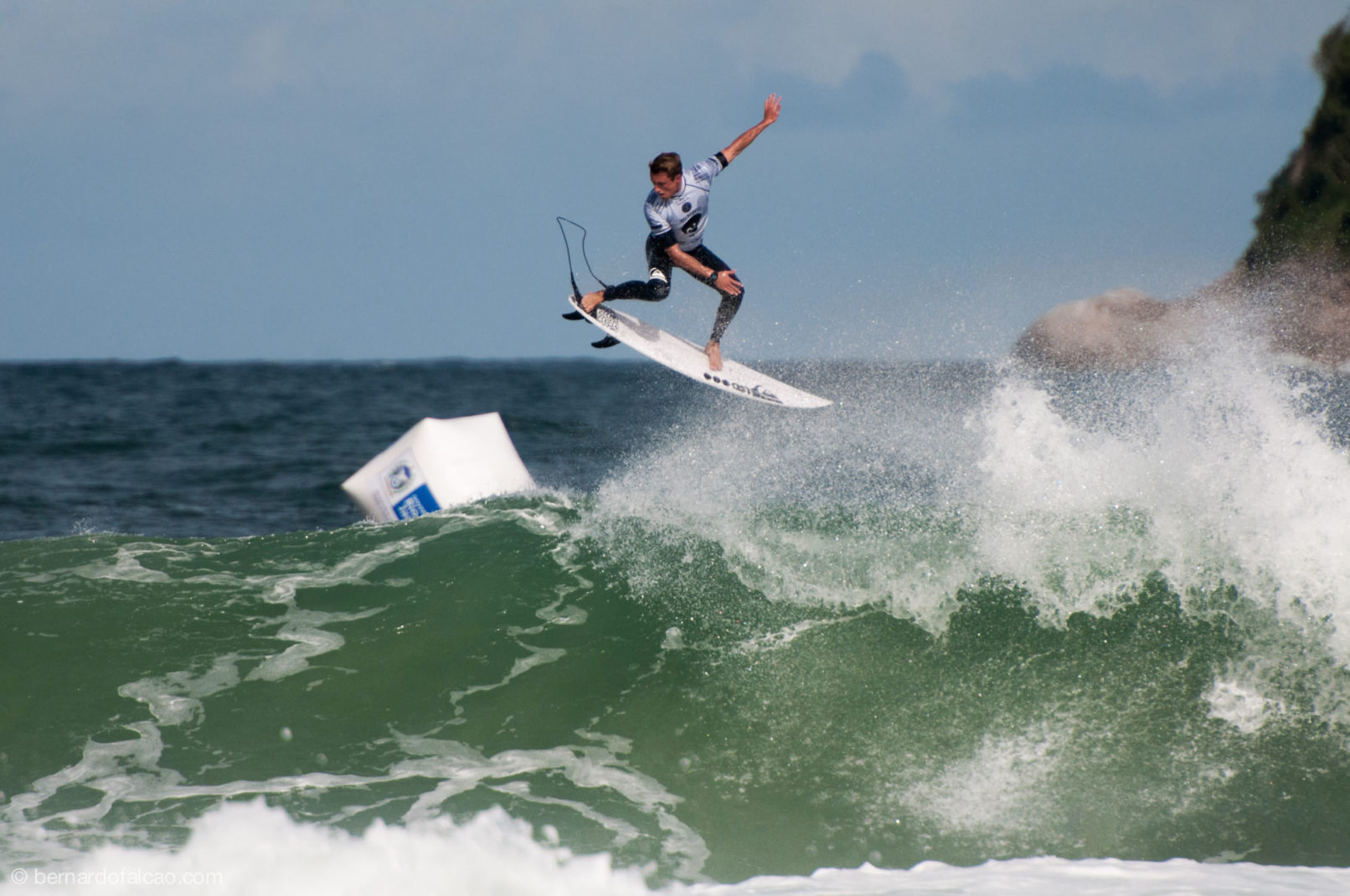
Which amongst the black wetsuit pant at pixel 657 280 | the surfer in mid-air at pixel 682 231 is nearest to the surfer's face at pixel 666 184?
the surfer in mid-air at pixel 682 231

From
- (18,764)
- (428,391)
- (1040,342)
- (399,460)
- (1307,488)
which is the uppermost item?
(1040,342)

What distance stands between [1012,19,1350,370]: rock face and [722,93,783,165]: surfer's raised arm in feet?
89.5

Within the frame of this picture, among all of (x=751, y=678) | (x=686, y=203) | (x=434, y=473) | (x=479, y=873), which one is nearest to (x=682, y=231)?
(x=686, y=203)

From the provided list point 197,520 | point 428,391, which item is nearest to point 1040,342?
point 428,391

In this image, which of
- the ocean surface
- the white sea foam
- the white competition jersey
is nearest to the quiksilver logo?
the ocean surface

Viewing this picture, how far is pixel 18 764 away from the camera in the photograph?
5.15 m

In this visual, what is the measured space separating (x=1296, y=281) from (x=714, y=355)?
3591 cm

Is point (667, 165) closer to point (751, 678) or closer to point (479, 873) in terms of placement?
point (751, 678)

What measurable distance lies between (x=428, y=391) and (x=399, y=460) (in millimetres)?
41382

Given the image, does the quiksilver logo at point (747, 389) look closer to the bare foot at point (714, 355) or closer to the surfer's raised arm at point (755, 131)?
the bare foot at point (714, 355)

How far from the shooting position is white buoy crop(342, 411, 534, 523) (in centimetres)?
838

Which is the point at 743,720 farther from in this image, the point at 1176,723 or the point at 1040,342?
the point at 1040,342

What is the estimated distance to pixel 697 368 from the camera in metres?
9.36

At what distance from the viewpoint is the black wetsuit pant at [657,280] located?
854 centimetres
